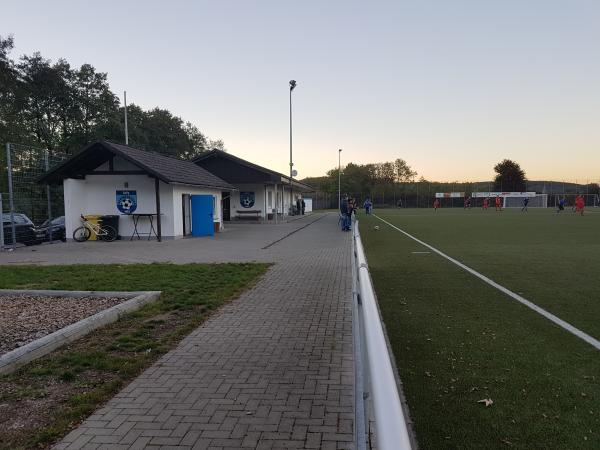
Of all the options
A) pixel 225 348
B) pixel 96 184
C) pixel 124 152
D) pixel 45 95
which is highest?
pixel 45 95

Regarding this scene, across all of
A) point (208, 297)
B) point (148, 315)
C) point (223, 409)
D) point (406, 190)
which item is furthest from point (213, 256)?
point (406, 190)

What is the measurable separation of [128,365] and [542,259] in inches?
450

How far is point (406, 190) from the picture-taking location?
82.4 metres

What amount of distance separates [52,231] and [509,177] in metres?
94.6

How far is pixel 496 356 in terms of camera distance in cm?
486

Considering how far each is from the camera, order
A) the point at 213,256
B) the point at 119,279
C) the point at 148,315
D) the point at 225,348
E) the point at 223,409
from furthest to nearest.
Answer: the point at 213,256, the point at 119,279, the point at 148,315, the point at 225,348, the point at 223,409

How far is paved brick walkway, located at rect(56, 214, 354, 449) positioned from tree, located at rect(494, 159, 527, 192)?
95968 mm

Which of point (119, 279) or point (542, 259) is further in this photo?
point (542, 259)

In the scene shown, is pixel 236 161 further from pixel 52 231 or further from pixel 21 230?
pixel 21 230

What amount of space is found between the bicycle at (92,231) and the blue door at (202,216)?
371 cm

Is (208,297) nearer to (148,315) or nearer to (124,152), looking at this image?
(148,315)

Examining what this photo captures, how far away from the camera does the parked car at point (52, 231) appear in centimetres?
1933

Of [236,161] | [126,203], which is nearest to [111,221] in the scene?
[126,203]

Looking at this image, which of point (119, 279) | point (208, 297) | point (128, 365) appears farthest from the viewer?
point (119, 279)
